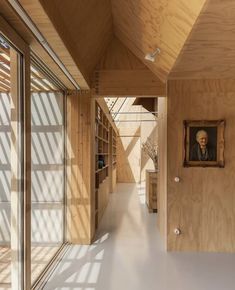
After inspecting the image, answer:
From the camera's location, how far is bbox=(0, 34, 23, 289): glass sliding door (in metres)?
2.14

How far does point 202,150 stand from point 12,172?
8.34 ft

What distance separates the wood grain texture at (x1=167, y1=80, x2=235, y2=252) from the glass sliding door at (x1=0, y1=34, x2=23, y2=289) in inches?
85.6

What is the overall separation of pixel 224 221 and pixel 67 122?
2681 mm

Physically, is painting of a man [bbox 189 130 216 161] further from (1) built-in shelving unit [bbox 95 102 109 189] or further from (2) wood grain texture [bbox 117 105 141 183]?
(2) wood grain texture [bbox 117 105 141 183]

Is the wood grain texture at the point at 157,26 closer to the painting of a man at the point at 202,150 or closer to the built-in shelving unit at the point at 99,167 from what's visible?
the painting of a man at the point at 202,150

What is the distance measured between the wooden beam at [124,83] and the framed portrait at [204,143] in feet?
2.69

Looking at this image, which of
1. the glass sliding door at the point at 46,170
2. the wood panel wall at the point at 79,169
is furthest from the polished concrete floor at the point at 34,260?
the wood panel wall at the point at 79,169

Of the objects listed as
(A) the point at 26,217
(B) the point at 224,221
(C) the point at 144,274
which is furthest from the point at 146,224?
(A) the point at 26,217

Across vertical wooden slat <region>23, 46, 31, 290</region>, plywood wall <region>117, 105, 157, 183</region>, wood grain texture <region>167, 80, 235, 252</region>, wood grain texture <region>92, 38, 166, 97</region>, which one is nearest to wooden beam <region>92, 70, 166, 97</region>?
wood grain texture <region>92, 38, 166, 97</region>

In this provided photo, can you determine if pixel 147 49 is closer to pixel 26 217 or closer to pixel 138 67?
pixel 138 67

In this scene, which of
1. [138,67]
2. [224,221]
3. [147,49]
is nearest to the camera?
[147,49]

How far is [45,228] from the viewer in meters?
3.38

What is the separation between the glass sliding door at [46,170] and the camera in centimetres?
305

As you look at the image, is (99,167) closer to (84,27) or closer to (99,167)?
(99,167)
